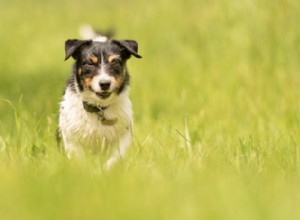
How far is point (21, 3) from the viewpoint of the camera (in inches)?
749

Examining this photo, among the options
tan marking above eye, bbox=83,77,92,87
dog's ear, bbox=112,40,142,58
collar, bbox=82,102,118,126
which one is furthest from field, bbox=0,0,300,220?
dog's ear, bbox=112,40,142,58

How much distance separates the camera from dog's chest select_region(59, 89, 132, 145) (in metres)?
6.10

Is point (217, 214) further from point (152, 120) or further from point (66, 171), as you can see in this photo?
point (152, 120)

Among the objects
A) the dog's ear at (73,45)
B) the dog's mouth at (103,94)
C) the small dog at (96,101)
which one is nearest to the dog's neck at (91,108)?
the small dog at (96,101)

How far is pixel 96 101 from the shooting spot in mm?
6184

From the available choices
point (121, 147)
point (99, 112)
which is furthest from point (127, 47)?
point (121, 147)

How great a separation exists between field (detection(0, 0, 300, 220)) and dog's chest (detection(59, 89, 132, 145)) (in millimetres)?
178

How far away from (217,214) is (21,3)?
53.4 ft

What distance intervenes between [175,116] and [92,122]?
7.77 feet

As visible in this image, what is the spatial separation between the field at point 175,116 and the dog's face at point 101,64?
445 mm

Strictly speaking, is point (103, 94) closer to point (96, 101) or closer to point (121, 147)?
point (96, 101)

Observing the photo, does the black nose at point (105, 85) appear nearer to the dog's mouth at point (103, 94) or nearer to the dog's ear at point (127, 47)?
the dog's mouth at point (103, 94)

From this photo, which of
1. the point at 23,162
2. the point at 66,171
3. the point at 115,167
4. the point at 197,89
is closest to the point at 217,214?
the point at 66,171

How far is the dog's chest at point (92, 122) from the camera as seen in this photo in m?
6.10
